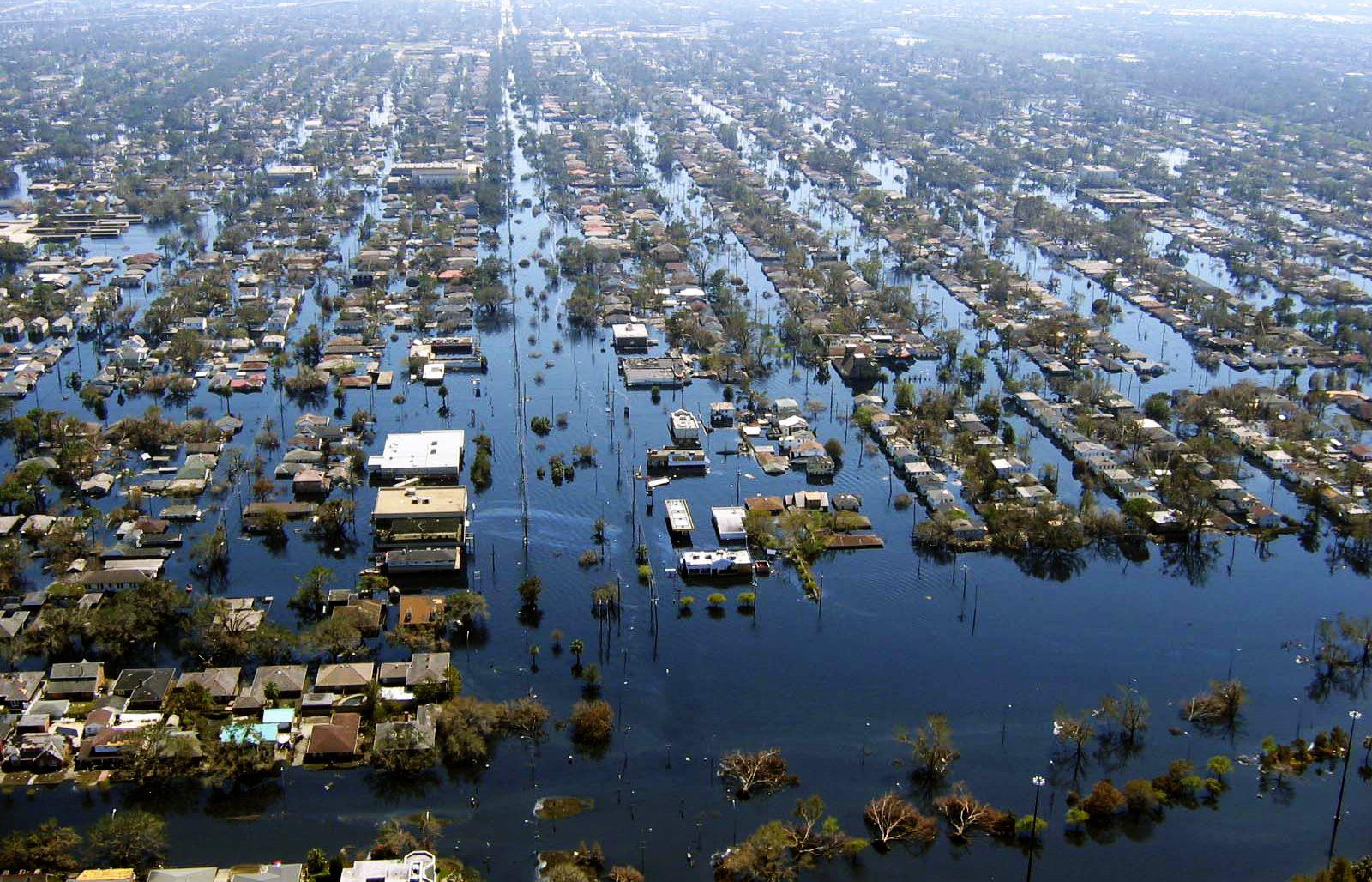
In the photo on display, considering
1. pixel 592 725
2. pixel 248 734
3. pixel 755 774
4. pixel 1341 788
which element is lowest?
pixel 1341 788

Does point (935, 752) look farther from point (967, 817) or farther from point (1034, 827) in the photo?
point (1034, 827)

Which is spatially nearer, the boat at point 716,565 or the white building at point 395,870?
the white building at point 395,870

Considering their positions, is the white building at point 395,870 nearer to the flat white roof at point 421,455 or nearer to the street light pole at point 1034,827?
the street light pole at point 1034,827

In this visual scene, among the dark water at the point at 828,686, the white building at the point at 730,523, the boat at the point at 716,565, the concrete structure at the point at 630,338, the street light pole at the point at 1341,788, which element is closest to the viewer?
the dark water at the point at 828,686

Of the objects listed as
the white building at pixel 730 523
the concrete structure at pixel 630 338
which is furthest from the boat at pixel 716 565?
the concrete structure at pixel 630 338

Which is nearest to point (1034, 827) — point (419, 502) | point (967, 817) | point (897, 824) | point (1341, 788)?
point (967, 817)

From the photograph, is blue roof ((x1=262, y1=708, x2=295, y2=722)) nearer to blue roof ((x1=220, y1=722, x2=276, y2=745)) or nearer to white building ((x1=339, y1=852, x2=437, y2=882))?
blue roof ((x1=220, y1=722, x2=276, y2=745))
